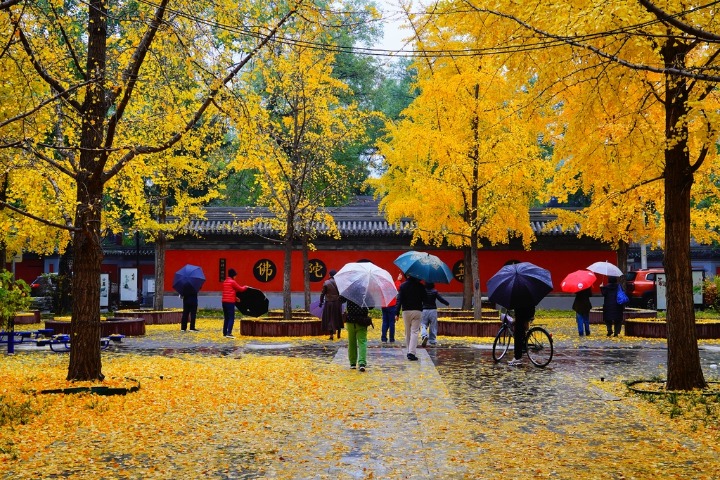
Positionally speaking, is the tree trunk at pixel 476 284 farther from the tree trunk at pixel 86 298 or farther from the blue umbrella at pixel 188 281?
the tree trunk at pixel 86 298

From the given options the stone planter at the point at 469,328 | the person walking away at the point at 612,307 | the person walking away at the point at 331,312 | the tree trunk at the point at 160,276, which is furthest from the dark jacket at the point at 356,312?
the tree trunk at the point at 160,276

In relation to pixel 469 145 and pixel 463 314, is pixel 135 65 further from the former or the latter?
pixel 463 314

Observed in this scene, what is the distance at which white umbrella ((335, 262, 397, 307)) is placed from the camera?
13.3m

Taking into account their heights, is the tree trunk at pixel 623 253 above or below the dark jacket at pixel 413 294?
above

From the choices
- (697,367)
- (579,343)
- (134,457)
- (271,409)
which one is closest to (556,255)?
(579,343)

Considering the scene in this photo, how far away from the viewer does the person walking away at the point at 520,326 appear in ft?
47.3

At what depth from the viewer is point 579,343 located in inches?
768

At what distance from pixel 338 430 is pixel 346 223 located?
1059 inches

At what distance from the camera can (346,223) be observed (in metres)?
35.1

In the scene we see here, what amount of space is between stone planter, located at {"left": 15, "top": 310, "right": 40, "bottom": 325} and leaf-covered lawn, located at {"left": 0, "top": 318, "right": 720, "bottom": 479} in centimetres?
1649

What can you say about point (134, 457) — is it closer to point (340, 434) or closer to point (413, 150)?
point (340, 434)

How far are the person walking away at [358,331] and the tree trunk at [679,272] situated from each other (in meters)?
5.00

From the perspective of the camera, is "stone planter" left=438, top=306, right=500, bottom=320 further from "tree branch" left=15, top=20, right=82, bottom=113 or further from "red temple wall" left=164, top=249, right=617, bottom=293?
"tree branch" left=15, top=20, right=82, bottom=113

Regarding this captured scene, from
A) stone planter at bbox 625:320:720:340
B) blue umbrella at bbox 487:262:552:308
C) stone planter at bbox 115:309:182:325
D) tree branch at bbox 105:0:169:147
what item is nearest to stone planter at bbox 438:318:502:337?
stone planter at bbox 625:320:720:340
